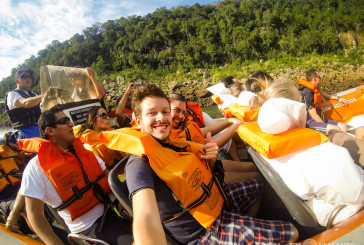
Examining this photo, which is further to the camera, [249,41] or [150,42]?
[150,42]

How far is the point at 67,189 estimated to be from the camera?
1.59 m

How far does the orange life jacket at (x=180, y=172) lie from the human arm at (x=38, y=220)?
808mm

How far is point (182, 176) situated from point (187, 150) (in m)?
0.33

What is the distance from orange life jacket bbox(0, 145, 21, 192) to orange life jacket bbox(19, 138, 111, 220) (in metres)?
1.00

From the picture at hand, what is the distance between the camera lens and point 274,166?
1.18m

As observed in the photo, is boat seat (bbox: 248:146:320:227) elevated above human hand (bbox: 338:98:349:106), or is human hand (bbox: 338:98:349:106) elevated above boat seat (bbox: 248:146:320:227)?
boat seat (bbox: 248:146:320:227)

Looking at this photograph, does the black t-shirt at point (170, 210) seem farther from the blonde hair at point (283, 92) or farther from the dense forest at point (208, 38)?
the dense forest at point (208, 38)

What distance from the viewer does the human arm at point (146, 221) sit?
816 mm

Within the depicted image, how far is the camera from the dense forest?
4656 centimetres

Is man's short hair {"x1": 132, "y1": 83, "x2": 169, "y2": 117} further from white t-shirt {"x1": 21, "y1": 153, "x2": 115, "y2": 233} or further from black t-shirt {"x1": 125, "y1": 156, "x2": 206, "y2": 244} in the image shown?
white t-shirt {"x1": 21, "y1": 153, "x2": 115, "y2": 233}

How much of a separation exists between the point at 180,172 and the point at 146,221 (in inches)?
13.0

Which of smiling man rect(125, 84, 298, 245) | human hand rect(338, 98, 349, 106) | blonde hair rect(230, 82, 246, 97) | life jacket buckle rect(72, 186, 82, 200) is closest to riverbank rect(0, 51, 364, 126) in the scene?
human hand rect(338, 98, 349, 106)

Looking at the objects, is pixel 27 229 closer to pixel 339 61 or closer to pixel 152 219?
pixel 152 219

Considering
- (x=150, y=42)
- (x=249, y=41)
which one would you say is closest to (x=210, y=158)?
(x=249, y=41)
